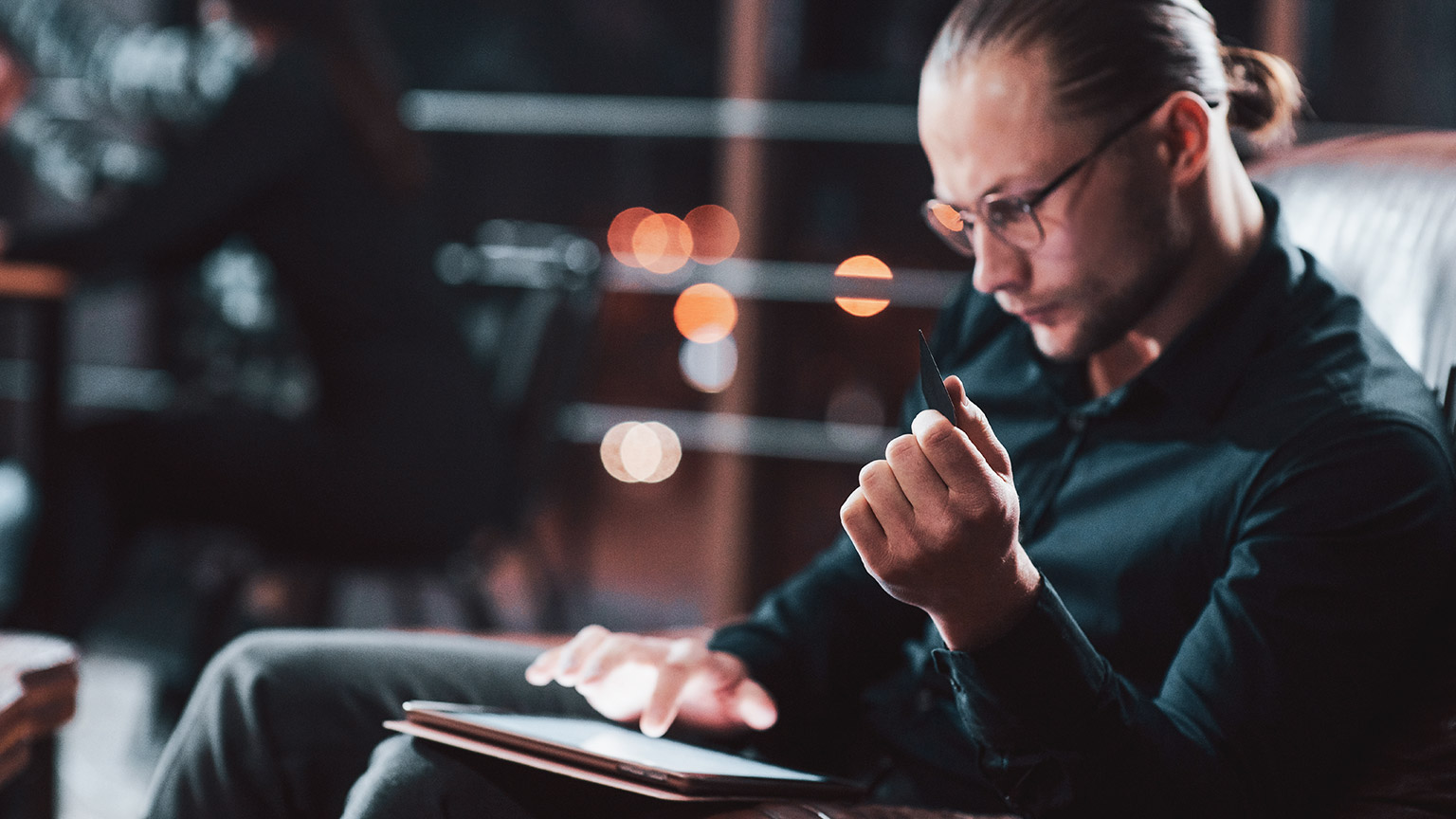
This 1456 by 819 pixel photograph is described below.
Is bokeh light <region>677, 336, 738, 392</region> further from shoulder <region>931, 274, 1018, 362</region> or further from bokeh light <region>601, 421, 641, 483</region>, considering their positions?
shoulder <region>931, 274, 1018, 362</region>

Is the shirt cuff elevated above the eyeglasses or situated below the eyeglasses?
below

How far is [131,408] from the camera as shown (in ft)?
12.4

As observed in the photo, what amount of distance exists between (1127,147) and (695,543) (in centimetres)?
288

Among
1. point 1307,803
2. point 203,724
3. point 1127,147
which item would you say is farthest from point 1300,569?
point 203,724

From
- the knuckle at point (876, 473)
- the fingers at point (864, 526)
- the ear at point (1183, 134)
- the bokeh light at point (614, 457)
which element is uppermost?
the ear at point (1183, 134)

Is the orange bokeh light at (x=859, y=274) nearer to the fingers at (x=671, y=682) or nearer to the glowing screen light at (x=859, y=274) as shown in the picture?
the glowing screen light at (x=859, y=274)

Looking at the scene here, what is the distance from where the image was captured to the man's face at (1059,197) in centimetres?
98

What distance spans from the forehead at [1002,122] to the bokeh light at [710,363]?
2396 millimetres

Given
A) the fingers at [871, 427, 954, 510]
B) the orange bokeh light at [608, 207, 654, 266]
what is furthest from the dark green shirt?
the orange bokeh light at [608, 207, 654, 266]

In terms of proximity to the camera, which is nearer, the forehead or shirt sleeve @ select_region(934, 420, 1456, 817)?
shirt sleeve @ select_region(934, 420, 1456, 817)

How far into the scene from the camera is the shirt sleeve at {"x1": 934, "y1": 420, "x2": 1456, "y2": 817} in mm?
768

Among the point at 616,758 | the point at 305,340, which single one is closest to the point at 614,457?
the point at 305,340

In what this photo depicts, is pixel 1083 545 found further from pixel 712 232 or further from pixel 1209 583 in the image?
pixel 712 232

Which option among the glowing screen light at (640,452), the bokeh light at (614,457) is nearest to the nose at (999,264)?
the glowing screen light at (640,452)
